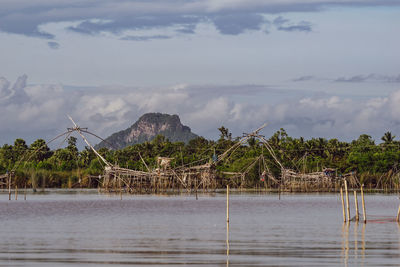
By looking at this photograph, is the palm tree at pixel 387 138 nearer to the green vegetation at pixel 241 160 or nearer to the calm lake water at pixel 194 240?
the green vegetation at pixel 241 160

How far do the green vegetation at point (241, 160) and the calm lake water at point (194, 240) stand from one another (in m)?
40.1

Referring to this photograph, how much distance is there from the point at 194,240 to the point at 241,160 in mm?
69757

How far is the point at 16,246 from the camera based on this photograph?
2664 cm

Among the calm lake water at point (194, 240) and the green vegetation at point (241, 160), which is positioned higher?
the green vegetation at point (241, 160)

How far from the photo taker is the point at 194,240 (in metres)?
28.9

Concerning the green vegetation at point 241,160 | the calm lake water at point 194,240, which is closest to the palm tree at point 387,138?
the green vegetation at point 241,160

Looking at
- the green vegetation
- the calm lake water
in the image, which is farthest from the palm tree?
the calm lake water

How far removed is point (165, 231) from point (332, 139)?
294 ft

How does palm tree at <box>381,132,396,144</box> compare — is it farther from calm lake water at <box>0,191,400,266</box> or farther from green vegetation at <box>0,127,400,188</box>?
calm lake water at <box>0,191,400,266</box>

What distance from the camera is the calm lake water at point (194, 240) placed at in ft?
74.5

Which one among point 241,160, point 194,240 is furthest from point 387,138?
point 194,240

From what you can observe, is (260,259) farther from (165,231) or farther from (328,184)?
(328,184)

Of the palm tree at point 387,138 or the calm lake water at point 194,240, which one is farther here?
the palm tree at point 387,138

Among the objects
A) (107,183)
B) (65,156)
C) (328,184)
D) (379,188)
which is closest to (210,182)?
(107,183)
